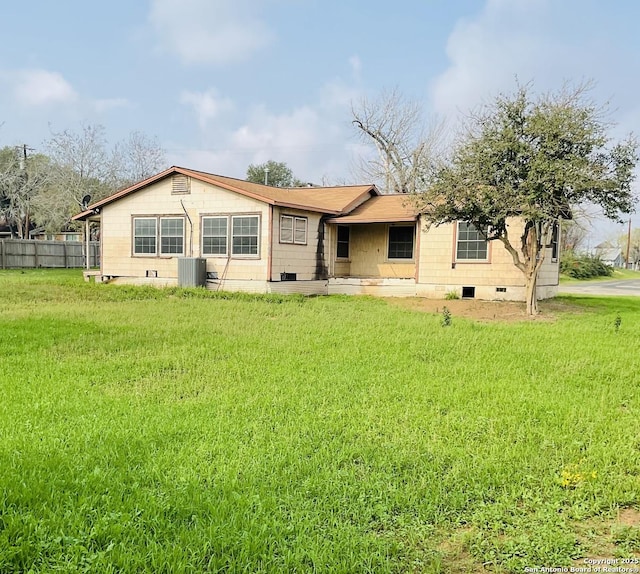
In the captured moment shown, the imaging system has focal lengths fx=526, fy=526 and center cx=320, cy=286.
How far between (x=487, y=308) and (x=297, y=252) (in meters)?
6.32

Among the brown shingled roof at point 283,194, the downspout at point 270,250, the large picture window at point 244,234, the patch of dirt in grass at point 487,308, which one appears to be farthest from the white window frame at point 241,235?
the patch of dirt in grass at point 487,308

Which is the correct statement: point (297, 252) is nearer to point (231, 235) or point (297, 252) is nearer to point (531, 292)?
point (231, 235)

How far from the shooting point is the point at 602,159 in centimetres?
1126

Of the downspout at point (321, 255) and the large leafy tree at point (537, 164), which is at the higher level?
the large leafy tree at point (537, 164)

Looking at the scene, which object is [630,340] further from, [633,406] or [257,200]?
[257,200]

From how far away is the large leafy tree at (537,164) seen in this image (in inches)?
432

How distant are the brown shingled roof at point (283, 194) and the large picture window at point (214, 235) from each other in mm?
1143

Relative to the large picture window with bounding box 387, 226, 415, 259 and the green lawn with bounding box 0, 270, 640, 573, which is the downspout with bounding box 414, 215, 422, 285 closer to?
the large picture window with bounding box 387, 226, 415, 259

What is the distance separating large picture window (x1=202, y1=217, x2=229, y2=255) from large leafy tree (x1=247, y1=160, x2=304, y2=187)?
29.7 metres

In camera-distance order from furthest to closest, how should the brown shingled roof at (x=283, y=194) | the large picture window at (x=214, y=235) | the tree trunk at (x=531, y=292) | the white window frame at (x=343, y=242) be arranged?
the white window frame at (x=343, y=242), the large picture window at (x=214, y=235), the brown shingled roof at (x=283, y=194), the tree trunk at (x=531, y=292)

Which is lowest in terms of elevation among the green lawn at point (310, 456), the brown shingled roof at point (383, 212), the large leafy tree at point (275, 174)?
the green lawn at point (310, 456)

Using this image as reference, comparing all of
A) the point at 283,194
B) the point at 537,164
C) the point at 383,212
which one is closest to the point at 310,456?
the point at 537,164

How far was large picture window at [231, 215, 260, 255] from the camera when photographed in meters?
16.2

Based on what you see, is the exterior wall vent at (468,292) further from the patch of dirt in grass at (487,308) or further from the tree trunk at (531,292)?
the tree trunk at (531,292)
